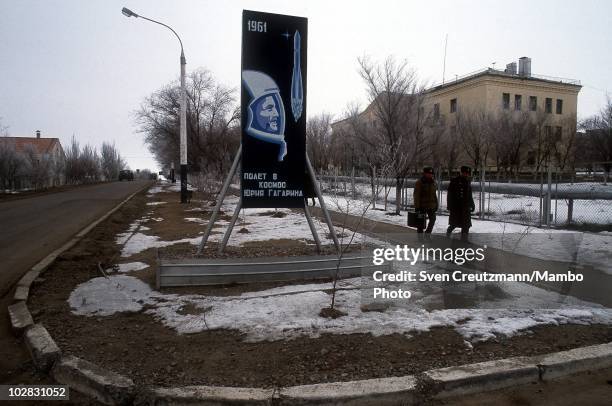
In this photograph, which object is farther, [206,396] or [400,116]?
[400,116]

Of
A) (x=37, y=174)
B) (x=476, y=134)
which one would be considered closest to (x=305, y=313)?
(x=476, y=134)

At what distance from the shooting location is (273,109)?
6.76 meters

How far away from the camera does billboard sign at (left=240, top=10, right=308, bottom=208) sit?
658 cm

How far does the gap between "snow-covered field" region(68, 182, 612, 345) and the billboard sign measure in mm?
1766

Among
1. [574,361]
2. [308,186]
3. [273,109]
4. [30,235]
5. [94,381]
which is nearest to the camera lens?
[94,381]

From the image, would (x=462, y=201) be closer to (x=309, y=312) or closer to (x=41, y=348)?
(x=309, y=312)

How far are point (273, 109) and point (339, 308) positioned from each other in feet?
11.5

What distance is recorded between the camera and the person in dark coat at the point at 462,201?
27.9ft

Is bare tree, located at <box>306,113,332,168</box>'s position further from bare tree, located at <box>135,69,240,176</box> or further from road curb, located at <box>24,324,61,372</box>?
road curb, located at <box>24,324,61,372</box>

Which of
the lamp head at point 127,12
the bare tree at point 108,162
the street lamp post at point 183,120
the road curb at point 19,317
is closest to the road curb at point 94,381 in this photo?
the road curb at point 19,317

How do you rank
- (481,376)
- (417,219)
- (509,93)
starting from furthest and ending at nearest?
(509,93), (417,219), (481,376)

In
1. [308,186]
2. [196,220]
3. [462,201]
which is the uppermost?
[308,186]

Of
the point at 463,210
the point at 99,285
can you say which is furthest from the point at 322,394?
the point at 463,210

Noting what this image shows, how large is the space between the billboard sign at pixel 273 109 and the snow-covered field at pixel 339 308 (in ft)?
5.79
